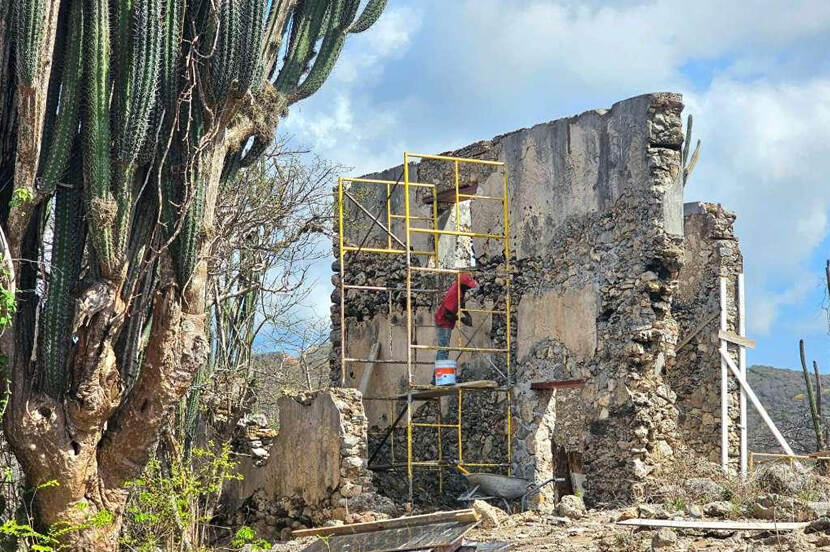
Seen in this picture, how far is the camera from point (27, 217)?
442 inches

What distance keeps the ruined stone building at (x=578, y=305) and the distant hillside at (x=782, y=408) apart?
280 inches

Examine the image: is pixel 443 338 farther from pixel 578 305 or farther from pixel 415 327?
pixel 578 305

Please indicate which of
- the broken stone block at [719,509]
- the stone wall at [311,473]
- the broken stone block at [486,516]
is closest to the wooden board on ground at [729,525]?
the broken stone block at [719,509]

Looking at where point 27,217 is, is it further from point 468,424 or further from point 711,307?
point 711,307

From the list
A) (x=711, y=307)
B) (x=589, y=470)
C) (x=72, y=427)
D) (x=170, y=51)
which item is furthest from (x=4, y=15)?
(x=711, y=307)

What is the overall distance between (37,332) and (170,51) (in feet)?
9.47

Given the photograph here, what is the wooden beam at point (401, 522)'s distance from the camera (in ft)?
37.3

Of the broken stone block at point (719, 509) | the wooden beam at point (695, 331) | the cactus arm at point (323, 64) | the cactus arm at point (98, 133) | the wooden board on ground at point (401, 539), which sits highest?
the cactus arm at point (323, 64)

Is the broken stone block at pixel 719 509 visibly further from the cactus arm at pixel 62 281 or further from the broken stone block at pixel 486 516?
the cactus arm at pixel 62 281

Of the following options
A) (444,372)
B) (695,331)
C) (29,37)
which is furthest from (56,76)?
(695,331)

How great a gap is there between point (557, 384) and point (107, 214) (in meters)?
6.08

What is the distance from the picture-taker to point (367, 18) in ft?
43.9

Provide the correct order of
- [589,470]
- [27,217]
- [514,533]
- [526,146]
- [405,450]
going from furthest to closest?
[405,450] < [526,146] < [589,470] < [514,533] < [27,217]

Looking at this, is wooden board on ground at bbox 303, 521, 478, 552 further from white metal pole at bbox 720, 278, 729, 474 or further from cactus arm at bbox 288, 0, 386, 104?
white metal pole at bbox 720, 278, 729, 474
